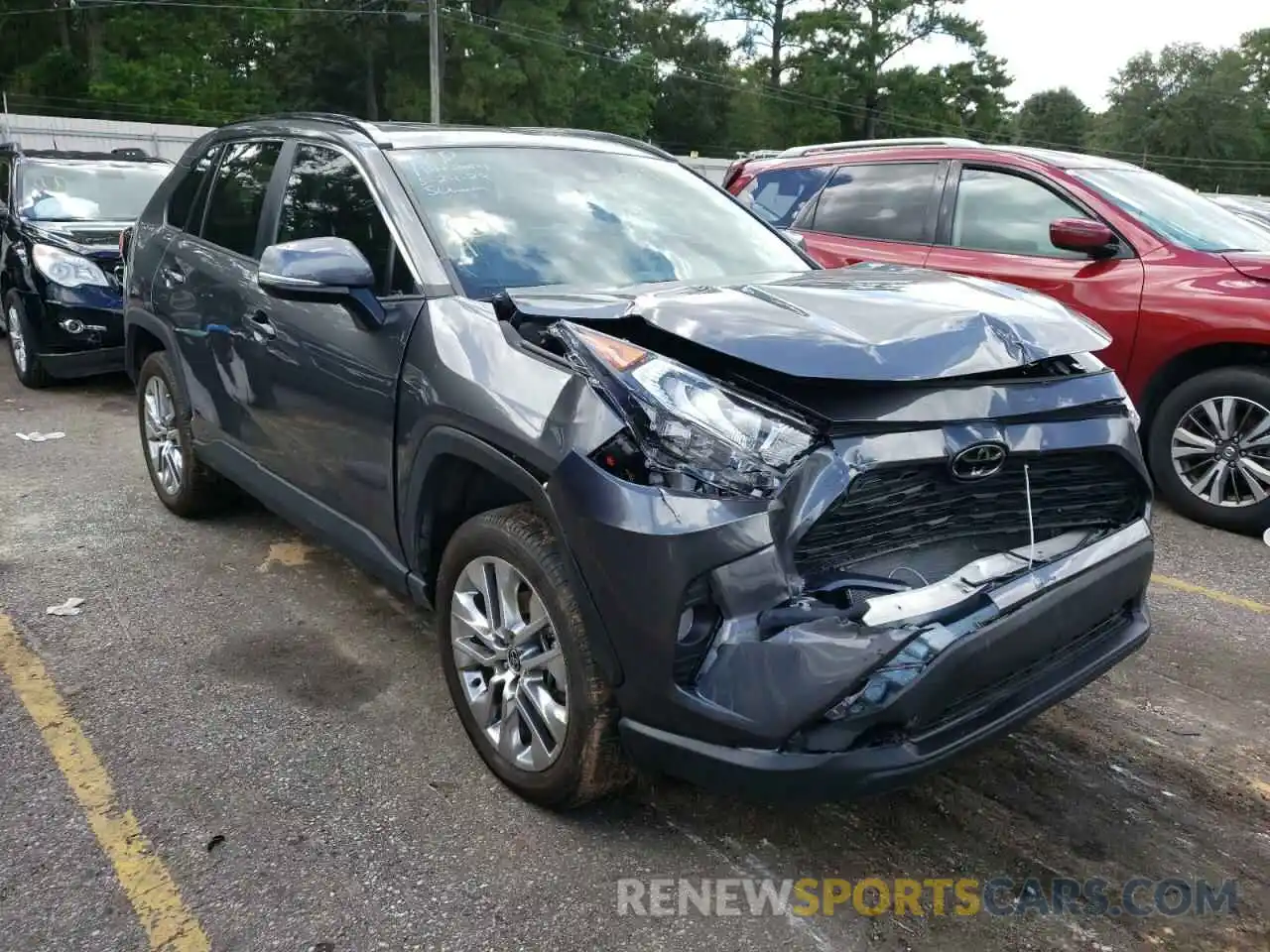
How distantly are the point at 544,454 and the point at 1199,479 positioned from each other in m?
4.07

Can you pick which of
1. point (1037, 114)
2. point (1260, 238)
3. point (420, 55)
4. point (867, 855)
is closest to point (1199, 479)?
point (1260, 238)

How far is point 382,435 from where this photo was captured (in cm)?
305

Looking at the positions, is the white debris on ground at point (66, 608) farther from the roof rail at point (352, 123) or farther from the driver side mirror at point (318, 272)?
the roof rail at point (352, 123)

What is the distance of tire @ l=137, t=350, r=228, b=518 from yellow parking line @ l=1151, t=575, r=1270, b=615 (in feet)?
14.0

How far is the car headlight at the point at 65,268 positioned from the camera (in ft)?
24.6

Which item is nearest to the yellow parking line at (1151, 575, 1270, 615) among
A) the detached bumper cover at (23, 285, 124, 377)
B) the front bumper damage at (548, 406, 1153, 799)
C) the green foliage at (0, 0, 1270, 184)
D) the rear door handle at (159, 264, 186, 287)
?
the front bumper damage at (548, 406, 1153, 799)

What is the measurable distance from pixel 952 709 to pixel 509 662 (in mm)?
1122

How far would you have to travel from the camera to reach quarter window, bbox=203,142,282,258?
159 inches

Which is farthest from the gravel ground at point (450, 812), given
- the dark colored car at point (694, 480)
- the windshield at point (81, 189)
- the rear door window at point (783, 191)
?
the windshield at point (81, 189)

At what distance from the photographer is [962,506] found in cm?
235

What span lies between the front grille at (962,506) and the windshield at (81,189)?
8.07 m

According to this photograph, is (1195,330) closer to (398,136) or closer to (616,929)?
(398,136)

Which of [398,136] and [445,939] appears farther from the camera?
[398,136]

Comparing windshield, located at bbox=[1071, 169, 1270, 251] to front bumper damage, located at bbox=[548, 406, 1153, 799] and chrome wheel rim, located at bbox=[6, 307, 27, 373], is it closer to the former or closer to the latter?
front bumper damage, located at bbox=[548, 406, 1153, 799]
